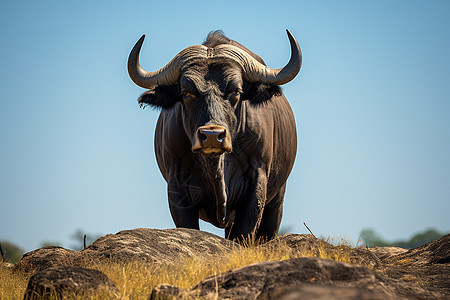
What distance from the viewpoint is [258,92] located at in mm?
9914

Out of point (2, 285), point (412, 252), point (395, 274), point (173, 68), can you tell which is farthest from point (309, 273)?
point (412, 252)

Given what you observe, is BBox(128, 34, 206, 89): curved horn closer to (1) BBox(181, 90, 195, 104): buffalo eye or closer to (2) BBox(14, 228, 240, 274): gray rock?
(1) BBox(181, 90, 195, 104): buffalo eye

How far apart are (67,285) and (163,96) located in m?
5.22

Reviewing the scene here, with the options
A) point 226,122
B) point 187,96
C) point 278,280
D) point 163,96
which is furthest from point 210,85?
point 278,280

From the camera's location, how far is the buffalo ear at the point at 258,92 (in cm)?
991

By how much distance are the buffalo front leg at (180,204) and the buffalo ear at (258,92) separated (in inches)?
72.7

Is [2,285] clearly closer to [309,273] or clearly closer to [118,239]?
[118,239]

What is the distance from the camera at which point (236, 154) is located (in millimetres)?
9969

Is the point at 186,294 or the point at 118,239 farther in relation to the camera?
the point at 118,239

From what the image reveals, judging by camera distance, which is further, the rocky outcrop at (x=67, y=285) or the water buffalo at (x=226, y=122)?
the water buffalo at (x=226, y=122)

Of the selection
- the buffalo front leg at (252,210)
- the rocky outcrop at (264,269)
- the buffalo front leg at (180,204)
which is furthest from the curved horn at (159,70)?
the rocky outcrop at (264,269)

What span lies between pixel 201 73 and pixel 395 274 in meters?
4.10

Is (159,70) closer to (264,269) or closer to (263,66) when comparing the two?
(263,66)

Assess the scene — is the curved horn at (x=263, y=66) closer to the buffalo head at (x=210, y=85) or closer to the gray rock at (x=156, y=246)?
the buffalo head at (x=210, y=85)
